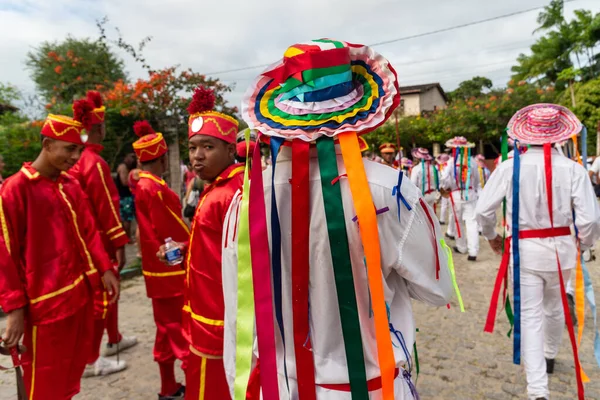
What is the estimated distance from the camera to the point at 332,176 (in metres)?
1.48

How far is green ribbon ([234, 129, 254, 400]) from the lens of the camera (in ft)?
5.32

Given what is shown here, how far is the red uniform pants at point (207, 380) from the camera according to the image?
2455 millimetres

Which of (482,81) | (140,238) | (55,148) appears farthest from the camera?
(482,81)

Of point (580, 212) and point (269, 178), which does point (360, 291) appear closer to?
point (269, 178)

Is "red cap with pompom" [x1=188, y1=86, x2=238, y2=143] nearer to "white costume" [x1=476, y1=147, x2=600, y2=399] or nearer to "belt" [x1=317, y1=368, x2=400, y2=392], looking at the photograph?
"belt" [x1=317, y1=368, x2=400, y2=392]

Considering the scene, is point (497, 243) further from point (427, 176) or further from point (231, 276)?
point (427, 176)

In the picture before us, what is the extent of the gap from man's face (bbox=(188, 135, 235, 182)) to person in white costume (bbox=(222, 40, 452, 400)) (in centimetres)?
108

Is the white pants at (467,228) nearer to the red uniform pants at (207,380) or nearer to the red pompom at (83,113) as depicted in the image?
the red uniform pants at (207,380)

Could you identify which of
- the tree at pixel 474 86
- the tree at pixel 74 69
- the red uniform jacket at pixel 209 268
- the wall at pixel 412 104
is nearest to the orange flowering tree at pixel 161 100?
the tree at pixel 74 69

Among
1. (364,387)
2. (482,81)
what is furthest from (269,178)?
(482,81)

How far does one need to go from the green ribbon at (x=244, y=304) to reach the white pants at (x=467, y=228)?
664cm

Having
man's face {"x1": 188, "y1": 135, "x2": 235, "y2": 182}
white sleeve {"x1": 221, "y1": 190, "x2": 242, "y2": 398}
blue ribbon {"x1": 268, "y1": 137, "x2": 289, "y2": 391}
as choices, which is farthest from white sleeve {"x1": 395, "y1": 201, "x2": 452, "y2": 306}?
man's face {"x1": 188, "y1": 135, "x2": 235, "y2": 182}

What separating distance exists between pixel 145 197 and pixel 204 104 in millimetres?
1048

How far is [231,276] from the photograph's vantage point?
6.12 feet
